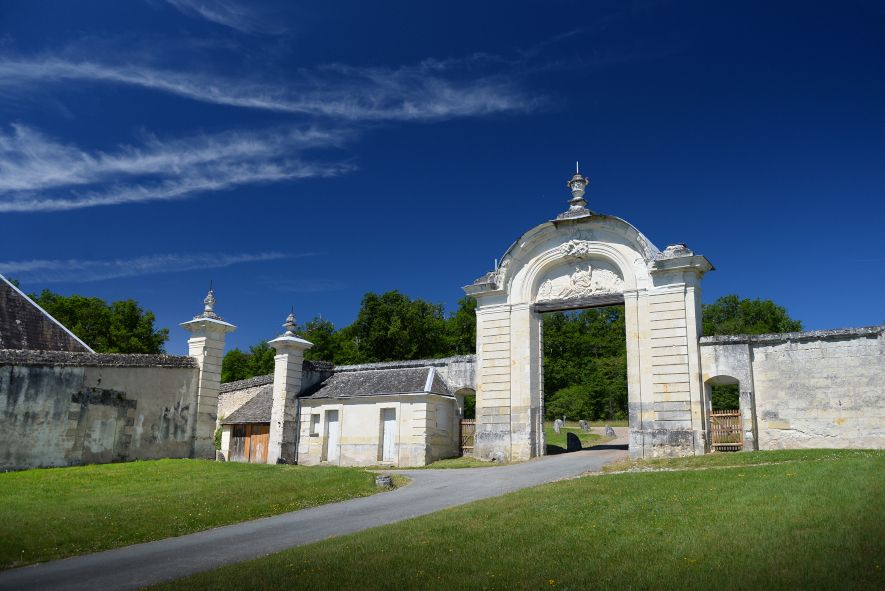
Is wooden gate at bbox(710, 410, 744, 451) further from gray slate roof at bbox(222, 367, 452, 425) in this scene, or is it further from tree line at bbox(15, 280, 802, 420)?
tree line at bbox(15, 280, 802, 420)

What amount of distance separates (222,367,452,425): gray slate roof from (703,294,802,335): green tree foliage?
111 feet

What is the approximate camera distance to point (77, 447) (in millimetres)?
18516

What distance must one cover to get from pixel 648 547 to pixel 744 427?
13391mm

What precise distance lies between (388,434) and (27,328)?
41.0 ft

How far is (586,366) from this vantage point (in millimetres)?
56812

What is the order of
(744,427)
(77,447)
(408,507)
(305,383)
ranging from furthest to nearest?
(305,383), (744,427), (77,447), (408,507)

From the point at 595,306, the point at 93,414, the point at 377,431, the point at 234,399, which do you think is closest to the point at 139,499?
the point at 93,414

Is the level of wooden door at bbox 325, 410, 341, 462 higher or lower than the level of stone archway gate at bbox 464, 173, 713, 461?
lower

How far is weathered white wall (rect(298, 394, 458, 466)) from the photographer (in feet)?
78.4

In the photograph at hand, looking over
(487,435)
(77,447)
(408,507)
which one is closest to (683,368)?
(487,435)

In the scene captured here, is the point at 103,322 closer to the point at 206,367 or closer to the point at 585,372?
the point at 206,367

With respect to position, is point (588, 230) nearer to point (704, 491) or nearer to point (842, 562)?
point (704, 491)

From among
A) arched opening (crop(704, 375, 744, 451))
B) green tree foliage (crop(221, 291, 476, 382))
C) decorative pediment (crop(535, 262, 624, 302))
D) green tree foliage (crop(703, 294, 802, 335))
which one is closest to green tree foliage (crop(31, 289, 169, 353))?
green tree foliage (crop(221, 291, 476, 382))

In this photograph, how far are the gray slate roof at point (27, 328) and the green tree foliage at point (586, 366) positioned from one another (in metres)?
34.7
